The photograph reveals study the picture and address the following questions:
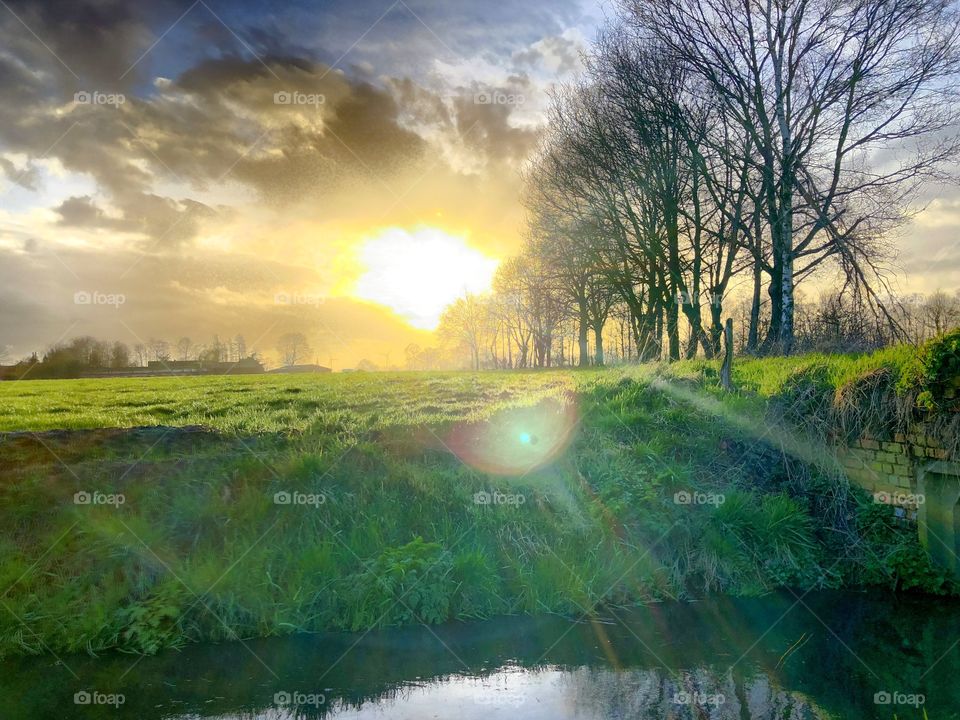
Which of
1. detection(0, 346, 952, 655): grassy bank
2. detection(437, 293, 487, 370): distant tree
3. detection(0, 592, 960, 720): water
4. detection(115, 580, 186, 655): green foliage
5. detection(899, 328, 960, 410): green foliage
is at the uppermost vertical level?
detection(437, 293, 487, 370): distant tree

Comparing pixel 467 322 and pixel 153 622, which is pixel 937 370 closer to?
pixel 153 622

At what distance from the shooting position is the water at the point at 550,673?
616 cm

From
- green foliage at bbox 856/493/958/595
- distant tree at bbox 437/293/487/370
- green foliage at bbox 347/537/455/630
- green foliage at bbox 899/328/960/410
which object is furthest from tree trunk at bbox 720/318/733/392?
distant tree at bbox 437/293/487/370

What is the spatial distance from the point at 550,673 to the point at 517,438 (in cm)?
502

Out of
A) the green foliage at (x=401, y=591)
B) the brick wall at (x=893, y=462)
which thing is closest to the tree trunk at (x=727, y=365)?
the brick wall at (x=893, y=462)

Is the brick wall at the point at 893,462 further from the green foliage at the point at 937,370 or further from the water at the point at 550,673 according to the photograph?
the water at the point at 550,673

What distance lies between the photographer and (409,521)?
928cm

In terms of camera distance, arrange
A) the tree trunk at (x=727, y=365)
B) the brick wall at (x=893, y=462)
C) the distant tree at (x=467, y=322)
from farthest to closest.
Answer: the distant tree at (x=467, y=322) < the tree trunk at (x=727, y=365) < the brick wall at (x=893, y=462)

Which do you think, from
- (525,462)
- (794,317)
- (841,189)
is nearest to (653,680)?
(525,462)

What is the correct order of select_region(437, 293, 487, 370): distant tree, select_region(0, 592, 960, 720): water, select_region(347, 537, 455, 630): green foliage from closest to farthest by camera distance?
select_region(0, 592, 960, 720): water
select_region(347, 537, 455, 630): green foliage
select_region(437, 293, 487, 370): distant tree

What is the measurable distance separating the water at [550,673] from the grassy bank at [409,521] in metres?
0.49

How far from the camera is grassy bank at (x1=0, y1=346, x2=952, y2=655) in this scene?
26.0ft

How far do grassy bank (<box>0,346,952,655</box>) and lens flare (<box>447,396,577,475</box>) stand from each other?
0.17 ft

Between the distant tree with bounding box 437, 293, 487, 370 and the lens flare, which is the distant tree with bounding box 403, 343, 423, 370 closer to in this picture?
the distant tree with bounding box 437, 293, 487, 370
